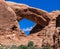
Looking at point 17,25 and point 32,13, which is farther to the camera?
point 32,13

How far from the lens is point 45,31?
43.0 m

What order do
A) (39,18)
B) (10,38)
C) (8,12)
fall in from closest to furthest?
(10,38) < (8,12) < (39,18)

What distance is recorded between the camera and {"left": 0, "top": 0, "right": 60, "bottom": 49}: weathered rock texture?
37.8m

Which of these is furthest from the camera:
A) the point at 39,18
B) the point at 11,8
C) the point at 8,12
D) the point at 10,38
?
the point at 39,18

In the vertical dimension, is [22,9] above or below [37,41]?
above

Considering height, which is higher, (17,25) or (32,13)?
(32,13)

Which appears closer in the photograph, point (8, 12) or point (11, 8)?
point (8, 12)

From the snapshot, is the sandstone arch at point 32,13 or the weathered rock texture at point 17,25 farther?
the sandstone arch at point 32,13

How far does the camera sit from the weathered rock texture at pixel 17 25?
37.8 m

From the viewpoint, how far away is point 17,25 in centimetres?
4138

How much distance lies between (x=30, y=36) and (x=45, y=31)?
2.66 meters

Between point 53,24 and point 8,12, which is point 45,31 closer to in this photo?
point 53,24

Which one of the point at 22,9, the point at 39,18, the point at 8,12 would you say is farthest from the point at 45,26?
the point at 8,12

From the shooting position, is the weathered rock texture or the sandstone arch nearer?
the weathered rock texture
